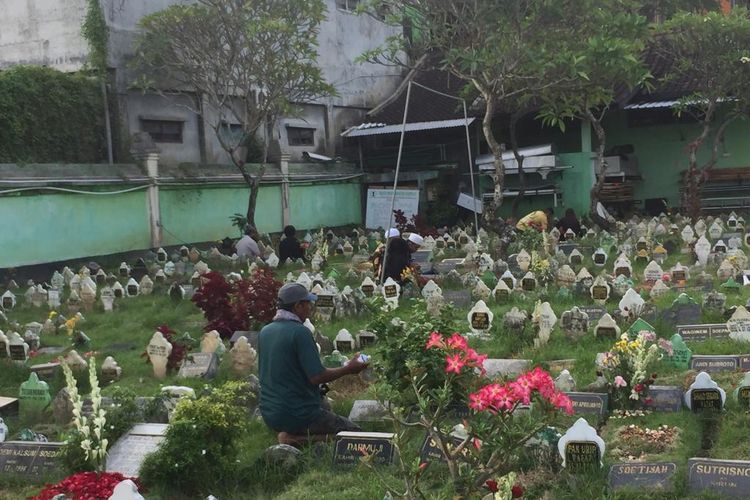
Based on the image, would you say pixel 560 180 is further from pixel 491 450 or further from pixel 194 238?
pixel 491 450

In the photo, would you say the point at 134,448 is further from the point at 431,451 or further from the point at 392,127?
the point at 392,127

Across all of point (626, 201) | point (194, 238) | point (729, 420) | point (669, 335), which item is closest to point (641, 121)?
point (626, 201)

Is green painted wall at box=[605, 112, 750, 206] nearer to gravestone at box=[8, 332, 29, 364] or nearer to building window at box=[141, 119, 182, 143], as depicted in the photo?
building window at box=[141, 119, 182, 143]

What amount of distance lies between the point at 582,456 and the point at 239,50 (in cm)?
1499

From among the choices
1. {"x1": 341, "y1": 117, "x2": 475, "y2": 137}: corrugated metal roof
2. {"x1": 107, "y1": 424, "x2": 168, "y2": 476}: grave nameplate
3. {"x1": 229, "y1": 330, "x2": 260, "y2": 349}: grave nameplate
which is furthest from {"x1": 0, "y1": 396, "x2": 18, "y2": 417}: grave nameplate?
{"x1": 341, "y1": 117, "x2": 475, "y2": 137}: corrugated metal roof

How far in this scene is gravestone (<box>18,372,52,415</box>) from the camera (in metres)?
7.14

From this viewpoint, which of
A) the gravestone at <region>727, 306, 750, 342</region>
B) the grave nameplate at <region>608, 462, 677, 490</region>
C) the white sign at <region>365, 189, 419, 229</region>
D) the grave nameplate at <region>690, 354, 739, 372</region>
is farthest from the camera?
the white sign at <region>365, 189, 419, 229</region>

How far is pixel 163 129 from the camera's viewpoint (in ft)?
67.5

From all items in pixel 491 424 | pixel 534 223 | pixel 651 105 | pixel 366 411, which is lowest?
pixel 366 411

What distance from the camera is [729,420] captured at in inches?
Answer: 221

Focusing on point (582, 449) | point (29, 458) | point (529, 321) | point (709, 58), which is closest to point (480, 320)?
point (529, 321)

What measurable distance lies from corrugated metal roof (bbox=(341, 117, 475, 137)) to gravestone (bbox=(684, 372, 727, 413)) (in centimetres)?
1645

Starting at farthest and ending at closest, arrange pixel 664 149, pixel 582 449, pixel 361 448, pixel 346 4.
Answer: pixel 346 4, pixel 664 149, pixel 361 448, pixel 582 449

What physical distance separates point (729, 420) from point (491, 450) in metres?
2.42
